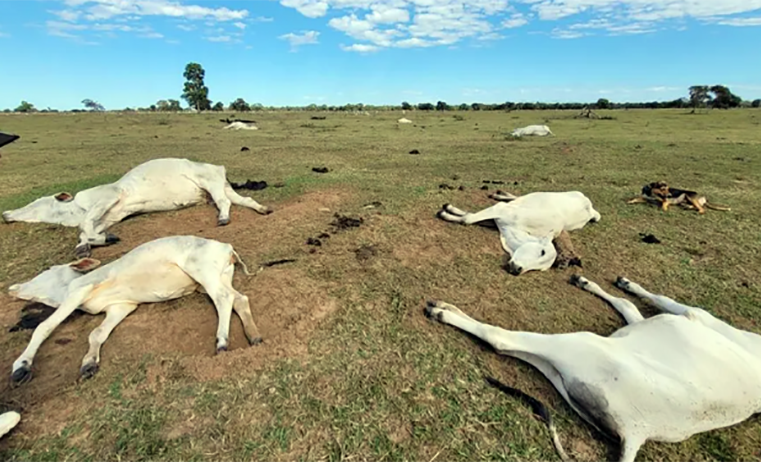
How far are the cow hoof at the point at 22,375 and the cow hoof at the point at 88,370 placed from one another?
12.8 inches

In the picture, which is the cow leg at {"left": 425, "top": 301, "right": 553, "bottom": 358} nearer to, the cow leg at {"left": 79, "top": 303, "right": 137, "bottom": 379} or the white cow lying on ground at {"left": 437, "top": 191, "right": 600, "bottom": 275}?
the white cow lying on ground at {"left": 437, "top": 191, "right": 600, "bottom": 275}

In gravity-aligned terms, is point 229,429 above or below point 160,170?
below

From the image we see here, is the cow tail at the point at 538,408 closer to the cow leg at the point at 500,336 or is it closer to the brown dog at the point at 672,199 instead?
the cow leg at the point at 500,336

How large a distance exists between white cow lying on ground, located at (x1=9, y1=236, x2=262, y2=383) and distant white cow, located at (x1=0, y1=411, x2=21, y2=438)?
2.69ft

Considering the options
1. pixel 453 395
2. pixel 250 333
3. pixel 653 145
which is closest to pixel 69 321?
pixel 250 333

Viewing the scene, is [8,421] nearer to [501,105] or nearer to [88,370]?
[88,370]

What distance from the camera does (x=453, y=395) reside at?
10.8 feet

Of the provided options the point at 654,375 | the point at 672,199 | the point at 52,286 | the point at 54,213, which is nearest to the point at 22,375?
the point at 52,286

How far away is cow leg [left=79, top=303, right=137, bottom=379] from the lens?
3.39m

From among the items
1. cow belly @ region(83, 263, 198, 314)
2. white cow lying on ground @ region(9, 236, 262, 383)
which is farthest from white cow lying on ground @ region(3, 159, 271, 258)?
cow belly @ region(83, 263, 198, 314)

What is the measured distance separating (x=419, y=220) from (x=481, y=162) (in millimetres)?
7305

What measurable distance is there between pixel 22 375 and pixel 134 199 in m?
3.76

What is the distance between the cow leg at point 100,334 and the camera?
3393 mm

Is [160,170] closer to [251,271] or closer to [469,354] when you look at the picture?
[251,271]
